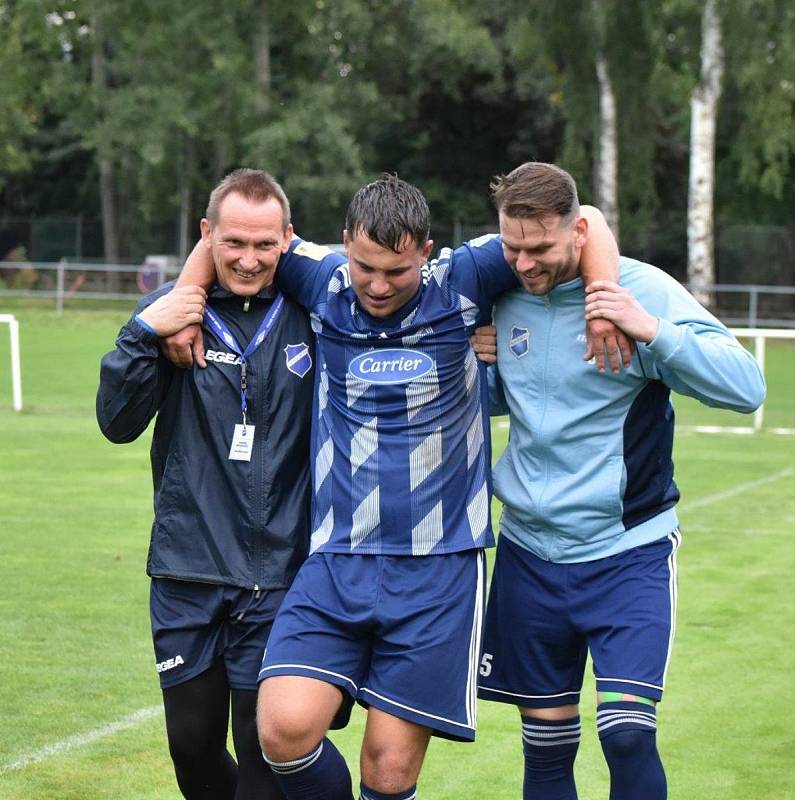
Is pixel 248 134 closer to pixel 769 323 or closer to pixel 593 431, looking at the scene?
pixel 769 323

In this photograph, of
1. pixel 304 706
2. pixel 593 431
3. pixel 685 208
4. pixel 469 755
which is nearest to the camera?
pixel 304 706

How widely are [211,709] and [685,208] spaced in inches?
1636

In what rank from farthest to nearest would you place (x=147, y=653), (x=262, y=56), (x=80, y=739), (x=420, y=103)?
(x=420, y=103) → (x=262, y=56) → (x=147, y=653) → (x=80, y=739)

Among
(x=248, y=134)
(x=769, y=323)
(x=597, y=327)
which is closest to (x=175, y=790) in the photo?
(x=597, y=327)

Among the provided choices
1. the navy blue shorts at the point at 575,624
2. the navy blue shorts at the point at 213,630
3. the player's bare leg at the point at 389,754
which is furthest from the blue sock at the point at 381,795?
the navy blue shorts at the point at 575,624

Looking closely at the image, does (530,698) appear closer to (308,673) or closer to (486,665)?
(486,665)

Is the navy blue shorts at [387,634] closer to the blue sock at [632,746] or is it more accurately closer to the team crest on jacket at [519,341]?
the blue sock at [632,746]

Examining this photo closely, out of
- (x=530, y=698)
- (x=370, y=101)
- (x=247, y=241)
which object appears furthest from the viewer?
(x=370, y=101)

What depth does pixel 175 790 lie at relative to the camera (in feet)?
18.9

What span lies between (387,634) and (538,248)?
122 centimetres

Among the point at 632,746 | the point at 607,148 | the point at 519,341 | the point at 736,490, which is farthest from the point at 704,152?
the point at 632,746

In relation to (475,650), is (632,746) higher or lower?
lower

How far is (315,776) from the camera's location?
4.34 m

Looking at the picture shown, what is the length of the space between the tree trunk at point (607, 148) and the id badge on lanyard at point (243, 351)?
31386mm
